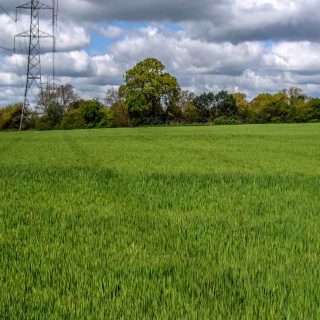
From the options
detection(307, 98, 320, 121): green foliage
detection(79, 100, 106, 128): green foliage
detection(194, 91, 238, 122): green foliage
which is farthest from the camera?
detection(194, 91, 238, 122): green foliage

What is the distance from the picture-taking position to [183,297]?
4762 mm

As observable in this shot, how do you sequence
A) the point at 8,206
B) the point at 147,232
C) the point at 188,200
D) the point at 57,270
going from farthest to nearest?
the point at 188,200, the point at 8,206, the point at 147,232, the point at 57,270

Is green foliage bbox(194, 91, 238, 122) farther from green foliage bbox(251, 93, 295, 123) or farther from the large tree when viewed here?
the large tree

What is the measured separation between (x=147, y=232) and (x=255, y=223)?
75.4 inches

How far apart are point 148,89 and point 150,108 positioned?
→ 17.0ft

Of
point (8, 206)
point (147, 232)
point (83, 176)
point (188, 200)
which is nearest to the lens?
point (147, 232)

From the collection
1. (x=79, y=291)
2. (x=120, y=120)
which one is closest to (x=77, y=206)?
(x=79, y=291)

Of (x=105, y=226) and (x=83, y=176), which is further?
(x=83, y=176)

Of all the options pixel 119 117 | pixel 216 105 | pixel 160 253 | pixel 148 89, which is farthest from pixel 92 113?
pixel 160 253

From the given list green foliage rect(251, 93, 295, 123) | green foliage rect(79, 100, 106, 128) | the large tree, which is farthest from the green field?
green foliage rect(251, 93, 295, 123)

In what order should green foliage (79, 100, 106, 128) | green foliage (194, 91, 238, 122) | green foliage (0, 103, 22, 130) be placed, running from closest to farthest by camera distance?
1. green foliage (79, 100, 106, 128)
2. green foliage (0, 103, 22, 130)
3. green foliage (194, 91, 238, 122)

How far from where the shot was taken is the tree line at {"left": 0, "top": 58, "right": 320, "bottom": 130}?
376ft

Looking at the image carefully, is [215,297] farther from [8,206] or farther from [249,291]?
[8,206]

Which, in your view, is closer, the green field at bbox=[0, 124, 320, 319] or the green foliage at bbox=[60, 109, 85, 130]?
the green field at bbox=[0, 124, 320, 319]
